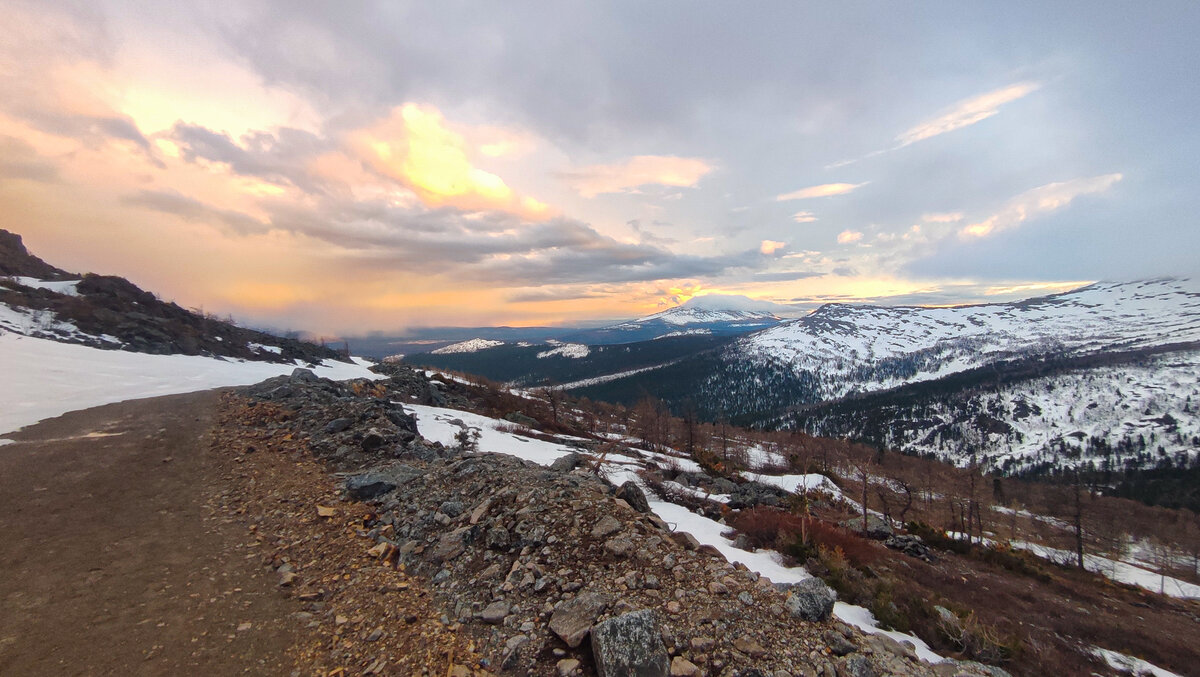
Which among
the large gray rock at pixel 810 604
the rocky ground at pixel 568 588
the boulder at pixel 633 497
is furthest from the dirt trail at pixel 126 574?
the large gray rock at pixel 810 604

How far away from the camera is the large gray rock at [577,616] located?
16.3ft

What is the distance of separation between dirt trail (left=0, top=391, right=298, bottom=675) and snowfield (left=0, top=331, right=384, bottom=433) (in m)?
7.21

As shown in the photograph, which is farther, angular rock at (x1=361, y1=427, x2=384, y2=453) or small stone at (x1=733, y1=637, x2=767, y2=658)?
angular rock at (x1=361, y1=427, x2=384, y2=453)

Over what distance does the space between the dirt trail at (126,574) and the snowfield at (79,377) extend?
7.21 m

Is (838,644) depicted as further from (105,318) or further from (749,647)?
(105,318)

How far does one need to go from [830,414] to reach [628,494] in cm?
21907

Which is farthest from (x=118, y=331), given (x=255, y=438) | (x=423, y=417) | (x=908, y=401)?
(x=908, y=401)

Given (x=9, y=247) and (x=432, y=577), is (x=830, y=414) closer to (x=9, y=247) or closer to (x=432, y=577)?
(x=432, y=577)

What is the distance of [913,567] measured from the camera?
1877 centimetres

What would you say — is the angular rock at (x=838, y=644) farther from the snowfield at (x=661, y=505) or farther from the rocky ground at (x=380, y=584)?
the snowfield at (x=661, y=505)

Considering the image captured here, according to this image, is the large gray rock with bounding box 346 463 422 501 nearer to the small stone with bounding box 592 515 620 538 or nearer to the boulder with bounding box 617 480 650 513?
the boulder with bounding box 617 480 650 513

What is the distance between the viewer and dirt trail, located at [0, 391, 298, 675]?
190 inches

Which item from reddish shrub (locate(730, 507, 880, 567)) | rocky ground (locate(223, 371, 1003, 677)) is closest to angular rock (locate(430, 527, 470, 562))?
rocky ground (locate(223, 371, 1003, 677))

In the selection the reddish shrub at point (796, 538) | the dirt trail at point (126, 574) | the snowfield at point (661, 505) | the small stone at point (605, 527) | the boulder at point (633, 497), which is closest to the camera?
the dirt trail at point (126, 574)
